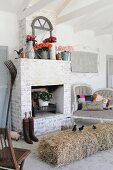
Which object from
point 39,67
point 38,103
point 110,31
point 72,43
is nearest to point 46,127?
point 38,103

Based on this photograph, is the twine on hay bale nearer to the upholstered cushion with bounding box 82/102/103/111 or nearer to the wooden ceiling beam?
the upholstered cushion with bounding box 82/102/103/111

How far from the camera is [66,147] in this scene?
309 cm

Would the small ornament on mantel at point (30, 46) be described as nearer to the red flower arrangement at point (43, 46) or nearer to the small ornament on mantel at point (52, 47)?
the red flower arrangement at point (43, 46)

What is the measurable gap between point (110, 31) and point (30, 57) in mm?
3342

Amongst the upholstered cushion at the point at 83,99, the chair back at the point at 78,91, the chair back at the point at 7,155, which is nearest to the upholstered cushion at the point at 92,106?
the upholstered cushion at the point at 83,99

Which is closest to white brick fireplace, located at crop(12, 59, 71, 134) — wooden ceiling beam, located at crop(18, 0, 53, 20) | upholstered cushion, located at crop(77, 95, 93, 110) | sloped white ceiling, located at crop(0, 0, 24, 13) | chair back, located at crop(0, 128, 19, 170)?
upholstered cushion, located at crop(77, 95, 93, 110)

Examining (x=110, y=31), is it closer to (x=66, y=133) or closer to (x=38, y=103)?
(x=38, y=103)

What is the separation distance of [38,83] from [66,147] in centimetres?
192

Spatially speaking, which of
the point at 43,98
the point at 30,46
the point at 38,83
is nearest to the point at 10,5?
the point at 30,46

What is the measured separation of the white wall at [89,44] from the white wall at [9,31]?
4.39ft

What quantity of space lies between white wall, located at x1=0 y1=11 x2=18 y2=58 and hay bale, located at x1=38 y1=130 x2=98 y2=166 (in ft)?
7.96

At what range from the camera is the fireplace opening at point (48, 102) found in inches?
194

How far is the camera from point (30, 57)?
458cm

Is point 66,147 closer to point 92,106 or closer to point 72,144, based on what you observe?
point 72,144
